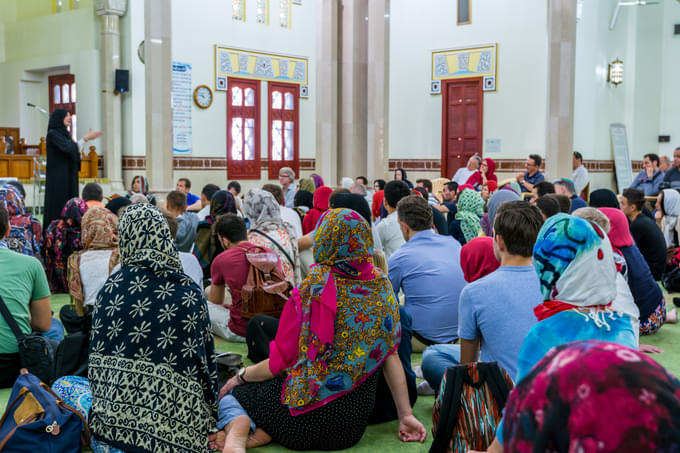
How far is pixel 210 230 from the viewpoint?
17.1 feet

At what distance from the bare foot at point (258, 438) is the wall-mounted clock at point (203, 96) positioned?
35.7ft

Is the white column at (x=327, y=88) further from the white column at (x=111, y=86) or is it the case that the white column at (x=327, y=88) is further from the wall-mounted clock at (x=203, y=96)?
the white column at (x=111, y=86)

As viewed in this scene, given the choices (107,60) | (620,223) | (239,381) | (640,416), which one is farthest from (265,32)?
(640,416)

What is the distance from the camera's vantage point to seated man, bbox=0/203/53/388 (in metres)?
3.05

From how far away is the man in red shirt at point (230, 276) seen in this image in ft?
12.4

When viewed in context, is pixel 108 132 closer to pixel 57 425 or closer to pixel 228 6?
pixel 228 6

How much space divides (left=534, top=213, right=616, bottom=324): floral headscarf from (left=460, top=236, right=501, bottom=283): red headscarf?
135 centimetres

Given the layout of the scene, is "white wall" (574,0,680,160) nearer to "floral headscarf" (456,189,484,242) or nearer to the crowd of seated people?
"floral headscarf" (456,189,484,242)

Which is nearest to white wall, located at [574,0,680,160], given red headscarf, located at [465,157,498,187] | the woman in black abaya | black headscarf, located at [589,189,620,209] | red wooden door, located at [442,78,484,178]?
red wooden door, located at [442,78,484,178]

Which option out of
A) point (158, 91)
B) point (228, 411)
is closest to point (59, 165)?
point (158, 91)

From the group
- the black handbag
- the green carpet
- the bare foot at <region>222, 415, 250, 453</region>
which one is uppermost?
the black handbag

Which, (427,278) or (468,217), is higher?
(468,217)

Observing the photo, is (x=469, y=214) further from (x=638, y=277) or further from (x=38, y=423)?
(x=38, y=423)

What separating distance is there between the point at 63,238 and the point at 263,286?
90.5 inches
